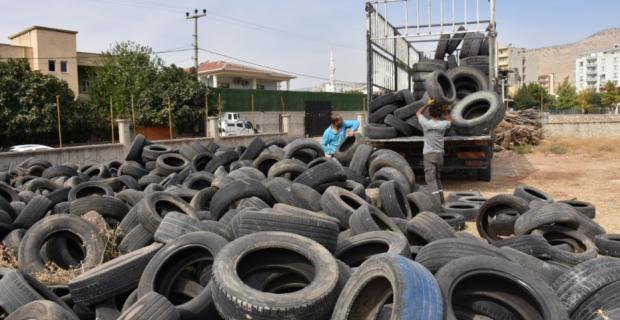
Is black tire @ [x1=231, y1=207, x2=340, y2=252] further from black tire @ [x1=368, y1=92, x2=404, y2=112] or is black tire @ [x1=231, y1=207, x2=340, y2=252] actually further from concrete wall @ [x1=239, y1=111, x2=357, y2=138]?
concrete wall @ [x1=239, y1=111, x2=357, y2=138]

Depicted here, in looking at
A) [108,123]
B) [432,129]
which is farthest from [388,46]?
[108,123]

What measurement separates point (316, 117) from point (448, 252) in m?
34.9

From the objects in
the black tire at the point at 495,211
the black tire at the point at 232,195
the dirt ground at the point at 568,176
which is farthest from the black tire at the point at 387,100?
the black tire at the point at 232,195

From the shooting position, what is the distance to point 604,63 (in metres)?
181

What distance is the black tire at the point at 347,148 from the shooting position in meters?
9.31

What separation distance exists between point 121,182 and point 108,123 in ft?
81.6

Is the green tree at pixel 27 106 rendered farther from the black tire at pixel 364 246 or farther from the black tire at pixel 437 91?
the black tire at pixel 364 246

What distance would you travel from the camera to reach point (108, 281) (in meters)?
3.71

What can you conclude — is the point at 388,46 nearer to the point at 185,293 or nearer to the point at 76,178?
the point at 76,178

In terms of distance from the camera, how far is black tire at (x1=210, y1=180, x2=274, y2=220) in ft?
18.0

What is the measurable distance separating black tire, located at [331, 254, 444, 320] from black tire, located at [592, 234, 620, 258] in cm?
343

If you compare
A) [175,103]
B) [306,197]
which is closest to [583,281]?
[306,197]

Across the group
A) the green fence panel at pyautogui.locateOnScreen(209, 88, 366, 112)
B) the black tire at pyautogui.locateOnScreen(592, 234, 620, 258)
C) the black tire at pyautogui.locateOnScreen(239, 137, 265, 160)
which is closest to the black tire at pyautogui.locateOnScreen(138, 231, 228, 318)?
the black tire at pyautogui.locateOnScreen(592, 234, 620, 258)

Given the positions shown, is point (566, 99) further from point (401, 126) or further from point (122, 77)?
point (401, 126)
